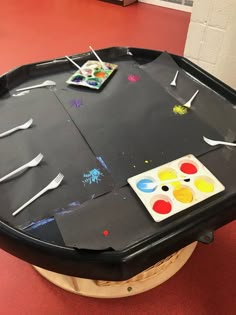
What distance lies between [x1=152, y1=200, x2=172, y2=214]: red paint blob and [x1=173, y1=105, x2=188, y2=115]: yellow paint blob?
1.18 ft

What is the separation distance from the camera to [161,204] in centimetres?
64

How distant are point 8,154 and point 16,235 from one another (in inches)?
10.4

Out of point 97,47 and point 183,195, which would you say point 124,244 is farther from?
point 97,47

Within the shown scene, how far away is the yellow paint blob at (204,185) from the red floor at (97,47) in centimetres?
46

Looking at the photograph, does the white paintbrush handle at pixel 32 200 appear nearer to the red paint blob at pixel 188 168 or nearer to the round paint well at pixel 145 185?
the round paint well at pixel 145 185

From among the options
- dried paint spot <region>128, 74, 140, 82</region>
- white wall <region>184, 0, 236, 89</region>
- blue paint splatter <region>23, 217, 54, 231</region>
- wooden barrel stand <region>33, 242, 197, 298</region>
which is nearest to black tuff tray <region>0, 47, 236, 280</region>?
blue paint splatter <region>23, 217, 54, 231</region>

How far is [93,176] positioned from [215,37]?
45.8 inches

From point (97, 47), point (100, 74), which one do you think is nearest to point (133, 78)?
point (100, 74)

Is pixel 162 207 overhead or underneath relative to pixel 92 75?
underneath

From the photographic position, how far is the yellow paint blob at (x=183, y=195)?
2.12 feet

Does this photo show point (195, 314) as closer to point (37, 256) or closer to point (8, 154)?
point (37, 256)

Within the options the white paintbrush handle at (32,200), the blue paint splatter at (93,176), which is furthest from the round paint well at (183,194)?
the white paintbrush handle at (32,200)

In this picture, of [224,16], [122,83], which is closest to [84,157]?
[122,83]

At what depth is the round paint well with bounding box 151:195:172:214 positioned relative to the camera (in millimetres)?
629
